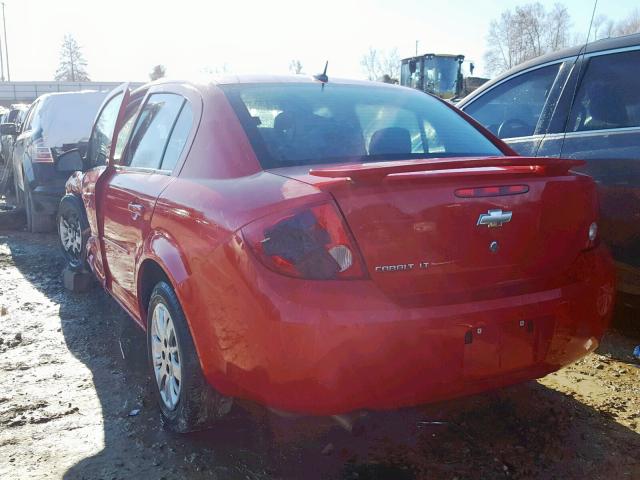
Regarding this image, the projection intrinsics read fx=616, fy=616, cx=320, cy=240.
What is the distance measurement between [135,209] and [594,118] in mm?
2847

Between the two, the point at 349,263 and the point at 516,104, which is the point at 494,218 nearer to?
the point at 349,263

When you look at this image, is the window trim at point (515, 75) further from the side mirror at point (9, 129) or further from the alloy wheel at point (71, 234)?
the side mirror at point (9, 129)

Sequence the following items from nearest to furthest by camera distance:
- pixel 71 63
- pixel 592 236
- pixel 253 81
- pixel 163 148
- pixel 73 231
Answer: pixel 592 236 < pixel 253 81 < pixel 163 148 < pixel 73 231 < pixel 71 63

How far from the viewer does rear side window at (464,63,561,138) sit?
431cm

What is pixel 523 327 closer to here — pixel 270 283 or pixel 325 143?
pixel 270 283

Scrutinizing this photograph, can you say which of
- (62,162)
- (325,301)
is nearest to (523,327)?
(325,301)

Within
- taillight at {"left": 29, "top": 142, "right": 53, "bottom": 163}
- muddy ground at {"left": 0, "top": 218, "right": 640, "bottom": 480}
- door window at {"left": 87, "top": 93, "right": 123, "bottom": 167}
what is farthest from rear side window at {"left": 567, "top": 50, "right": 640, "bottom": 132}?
taillight at {"left": 29, "top": 142, "right": 53, "bottom": 163}

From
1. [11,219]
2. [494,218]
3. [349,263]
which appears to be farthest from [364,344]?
[11,219]

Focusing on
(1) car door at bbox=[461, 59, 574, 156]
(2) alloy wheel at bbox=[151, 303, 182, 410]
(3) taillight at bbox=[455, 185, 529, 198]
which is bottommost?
(2) alloy wheel at bbox=[151, 303, 182, 410]

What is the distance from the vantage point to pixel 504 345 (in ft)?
7.50

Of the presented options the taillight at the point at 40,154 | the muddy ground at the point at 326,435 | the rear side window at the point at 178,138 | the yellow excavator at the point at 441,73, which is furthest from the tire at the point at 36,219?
the yellow excavator at the point at 441,73

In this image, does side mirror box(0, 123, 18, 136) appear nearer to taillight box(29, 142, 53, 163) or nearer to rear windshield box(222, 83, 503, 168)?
taillight box(29, 142, 53, 163)

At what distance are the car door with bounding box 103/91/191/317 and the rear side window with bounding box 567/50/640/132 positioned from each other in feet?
8.25

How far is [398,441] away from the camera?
2.82 meters
